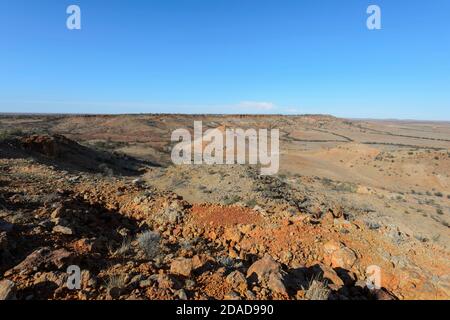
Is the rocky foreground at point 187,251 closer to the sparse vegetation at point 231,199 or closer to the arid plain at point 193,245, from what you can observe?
the arid plain at point 193,245

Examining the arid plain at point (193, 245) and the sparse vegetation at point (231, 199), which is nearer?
the arid plain at point (193, 245)

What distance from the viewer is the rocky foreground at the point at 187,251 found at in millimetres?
4129

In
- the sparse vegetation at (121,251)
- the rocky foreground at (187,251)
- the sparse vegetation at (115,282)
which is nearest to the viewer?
the sparse vegetation at (115,282)

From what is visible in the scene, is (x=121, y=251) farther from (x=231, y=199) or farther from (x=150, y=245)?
(x=231, y=199)

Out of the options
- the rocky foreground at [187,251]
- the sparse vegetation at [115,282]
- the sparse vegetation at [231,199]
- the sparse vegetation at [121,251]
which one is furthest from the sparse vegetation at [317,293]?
the sparse vegetation at [231,199]

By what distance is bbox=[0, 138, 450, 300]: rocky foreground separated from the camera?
163 inches

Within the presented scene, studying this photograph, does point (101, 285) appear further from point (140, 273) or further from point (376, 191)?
point (376, 191)

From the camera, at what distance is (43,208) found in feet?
22.8

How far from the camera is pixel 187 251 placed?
18.6 ft

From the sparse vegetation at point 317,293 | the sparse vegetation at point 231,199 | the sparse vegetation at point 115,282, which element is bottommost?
the sparse vegetation at point 317,293

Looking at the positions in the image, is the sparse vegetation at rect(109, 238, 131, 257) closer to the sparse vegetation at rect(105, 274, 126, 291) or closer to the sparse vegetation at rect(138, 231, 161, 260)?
the sparse vegetation at rect(138, 231, 161, 260)

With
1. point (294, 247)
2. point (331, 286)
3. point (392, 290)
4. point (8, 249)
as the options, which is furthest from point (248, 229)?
point (8, 249)

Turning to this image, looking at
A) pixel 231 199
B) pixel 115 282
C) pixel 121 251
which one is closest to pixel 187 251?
pixel 121 251
